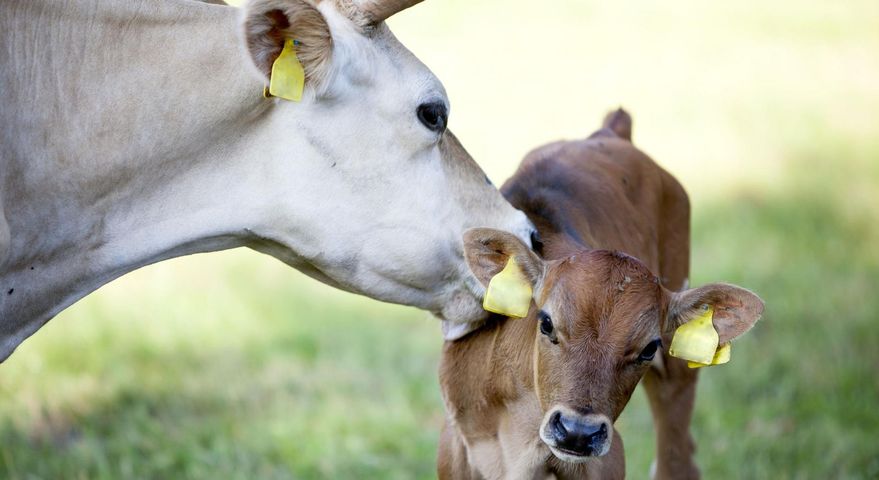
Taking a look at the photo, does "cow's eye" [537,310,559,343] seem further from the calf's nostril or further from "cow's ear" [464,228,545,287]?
the calf's nostril

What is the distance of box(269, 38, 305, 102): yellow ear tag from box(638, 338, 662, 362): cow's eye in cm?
140

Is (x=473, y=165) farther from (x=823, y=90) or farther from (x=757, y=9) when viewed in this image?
(x=757, y=9)

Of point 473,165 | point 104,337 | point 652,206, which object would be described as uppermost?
point 473,165

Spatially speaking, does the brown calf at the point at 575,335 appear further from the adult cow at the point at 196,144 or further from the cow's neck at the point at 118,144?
the cow's neck at the point at 118,144

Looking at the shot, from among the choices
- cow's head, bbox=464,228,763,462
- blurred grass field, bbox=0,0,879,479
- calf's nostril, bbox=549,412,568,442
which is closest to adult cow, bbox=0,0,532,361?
cow's head, bbox=464,228,763,462

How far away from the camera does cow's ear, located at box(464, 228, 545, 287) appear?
374cm

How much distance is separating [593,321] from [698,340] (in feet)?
1.21

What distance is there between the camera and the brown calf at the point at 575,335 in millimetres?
3652

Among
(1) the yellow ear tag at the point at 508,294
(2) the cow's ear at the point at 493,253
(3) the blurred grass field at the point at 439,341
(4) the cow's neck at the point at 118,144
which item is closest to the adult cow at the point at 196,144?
(4) the cow's neck at the point at 118,144

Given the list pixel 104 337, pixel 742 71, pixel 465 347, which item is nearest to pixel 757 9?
pixel 742 71

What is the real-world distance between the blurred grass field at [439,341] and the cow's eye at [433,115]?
1.96 m

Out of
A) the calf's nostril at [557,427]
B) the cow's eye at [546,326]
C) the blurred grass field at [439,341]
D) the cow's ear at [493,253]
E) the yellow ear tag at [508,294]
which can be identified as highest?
the cow's ear at [493,253]

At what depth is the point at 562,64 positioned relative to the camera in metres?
13.1

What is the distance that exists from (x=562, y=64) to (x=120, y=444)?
858cm
